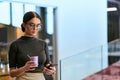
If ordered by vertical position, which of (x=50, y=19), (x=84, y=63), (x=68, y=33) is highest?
(x=50, y=19)

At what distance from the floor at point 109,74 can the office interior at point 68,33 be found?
102 millimetres

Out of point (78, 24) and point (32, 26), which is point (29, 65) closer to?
point (32, 26)

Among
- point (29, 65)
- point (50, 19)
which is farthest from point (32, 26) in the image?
point (50, 19)

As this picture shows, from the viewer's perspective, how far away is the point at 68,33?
6746mm

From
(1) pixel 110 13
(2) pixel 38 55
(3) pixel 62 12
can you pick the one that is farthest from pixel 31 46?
(1) pixel 110 13

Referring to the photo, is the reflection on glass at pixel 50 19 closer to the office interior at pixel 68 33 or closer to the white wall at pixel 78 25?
the office interior at pixel 68 33

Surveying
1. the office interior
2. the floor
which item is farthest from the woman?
the floor

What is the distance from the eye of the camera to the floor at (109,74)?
287 inches

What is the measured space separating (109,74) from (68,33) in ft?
5.96

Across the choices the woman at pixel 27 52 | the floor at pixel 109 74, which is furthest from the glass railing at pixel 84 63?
the woman at pixel 27 52

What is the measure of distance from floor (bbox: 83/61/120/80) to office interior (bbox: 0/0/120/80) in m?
0.10

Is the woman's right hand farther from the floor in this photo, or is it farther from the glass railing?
the floor

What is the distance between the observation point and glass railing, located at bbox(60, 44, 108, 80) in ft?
20.7

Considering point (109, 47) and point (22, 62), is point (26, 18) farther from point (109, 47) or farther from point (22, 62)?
point (109, 47)
